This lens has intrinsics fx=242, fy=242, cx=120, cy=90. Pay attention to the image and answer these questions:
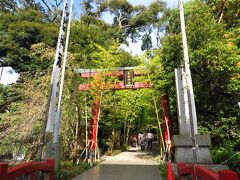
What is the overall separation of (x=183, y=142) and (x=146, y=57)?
6.15m

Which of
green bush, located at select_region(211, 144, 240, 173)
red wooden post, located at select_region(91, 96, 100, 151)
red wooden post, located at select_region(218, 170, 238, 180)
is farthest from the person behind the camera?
red wooden post, located at select_region(91, 96, 100, 151)

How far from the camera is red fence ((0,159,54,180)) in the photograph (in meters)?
2.81

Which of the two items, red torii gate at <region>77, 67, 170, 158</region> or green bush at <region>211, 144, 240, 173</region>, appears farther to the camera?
red torii gate at <region>77, 67, 170, 158</region>

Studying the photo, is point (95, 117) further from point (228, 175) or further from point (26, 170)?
point (228, 175)

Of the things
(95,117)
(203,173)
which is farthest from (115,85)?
(203,173)

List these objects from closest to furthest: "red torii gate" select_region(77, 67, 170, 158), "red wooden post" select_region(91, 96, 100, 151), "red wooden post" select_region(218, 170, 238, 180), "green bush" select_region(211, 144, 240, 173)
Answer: "red wooden post" select_region(218, 170, 238, 180), "green bush" select_region(211, 144, 240, 173), "red torii gate" select_region(77, 67, 170, 158), "red wooden post" select_region(91, 96, 100, 151)

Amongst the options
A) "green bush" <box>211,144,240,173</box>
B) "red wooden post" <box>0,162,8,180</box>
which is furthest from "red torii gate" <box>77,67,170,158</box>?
"red wooden post" <box>0,162,8,180</box>

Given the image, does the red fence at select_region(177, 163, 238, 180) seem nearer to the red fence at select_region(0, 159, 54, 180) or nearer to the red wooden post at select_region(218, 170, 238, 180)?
the red wooden post at select_region(218, 170, 238, 180)

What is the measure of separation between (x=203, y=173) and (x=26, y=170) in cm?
256

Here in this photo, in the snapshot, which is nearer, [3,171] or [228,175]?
[228,175]

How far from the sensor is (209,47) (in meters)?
7.94

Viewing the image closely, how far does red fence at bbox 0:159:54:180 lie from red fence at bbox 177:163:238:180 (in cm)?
233

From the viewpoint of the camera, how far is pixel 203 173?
3068mm

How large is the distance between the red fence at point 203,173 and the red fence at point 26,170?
233cm
